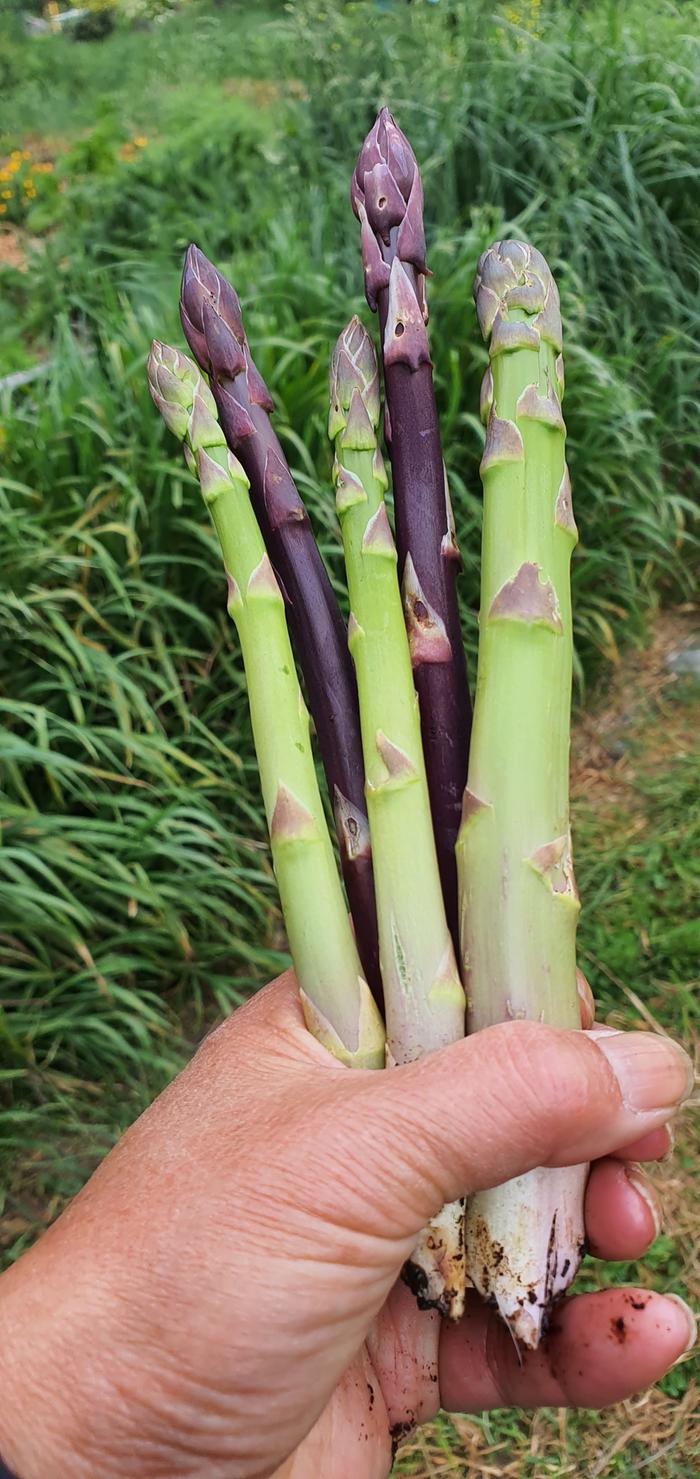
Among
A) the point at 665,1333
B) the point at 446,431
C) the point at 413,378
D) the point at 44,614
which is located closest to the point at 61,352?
the point at 44,614

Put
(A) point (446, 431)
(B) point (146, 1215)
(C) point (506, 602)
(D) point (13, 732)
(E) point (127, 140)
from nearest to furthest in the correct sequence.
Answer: (B) point (146, 1215) → (C) point (506, 602) → (D) point (13, 732) → (A) point (446, 431) → (E) point (127, 140)

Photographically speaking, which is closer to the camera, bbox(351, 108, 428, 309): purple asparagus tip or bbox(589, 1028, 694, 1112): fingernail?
bbox(589, 1028, 694, 1112): fingernail

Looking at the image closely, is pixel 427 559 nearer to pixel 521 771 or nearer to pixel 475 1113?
pixel 521 771

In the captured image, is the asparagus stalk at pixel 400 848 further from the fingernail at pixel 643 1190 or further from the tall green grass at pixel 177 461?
the tall green grass at pixel 177 461

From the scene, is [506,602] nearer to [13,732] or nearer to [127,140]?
[13,732]

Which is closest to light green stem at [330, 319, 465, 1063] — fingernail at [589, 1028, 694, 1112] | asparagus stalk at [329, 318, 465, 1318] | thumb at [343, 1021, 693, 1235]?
asparagus stalk at [329, 318, 465, 1318]

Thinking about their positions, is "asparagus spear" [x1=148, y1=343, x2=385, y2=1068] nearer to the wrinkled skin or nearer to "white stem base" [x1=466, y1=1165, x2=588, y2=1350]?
the wrinkled skin
